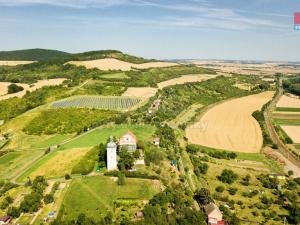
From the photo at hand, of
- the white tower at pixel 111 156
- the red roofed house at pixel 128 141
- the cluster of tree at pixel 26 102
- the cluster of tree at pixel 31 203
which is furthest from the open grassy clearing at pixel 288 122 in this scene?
the cluster of tree at pixel 31 203

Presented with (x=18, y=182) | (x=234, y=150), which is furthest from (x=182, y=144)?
(x=18, y=182)

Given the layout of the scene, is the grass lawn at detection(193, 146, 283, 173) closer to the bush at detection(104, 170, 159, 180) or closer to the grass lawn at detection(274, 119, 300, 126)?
the bush at detection(104, 170, 159, 180)

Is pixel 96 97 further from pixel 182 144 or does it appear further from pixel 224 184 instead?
pixel 224 184

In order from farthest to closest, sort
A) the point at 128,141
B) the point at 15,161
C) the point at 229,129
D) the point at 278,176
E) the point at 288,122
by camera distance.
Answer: the point at 288,122, the point at 229,129, the point at 15,161, the point at 128,141, the point at 278,176

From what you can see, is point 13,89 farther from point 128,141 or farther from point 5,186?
point 5,186

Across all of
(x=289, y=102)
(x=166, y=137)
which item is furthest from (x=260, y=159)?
(x=289, y=102)

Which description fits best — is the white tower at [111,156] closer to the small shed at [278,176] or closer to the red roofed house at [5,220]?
the red roofed house at [5,220]

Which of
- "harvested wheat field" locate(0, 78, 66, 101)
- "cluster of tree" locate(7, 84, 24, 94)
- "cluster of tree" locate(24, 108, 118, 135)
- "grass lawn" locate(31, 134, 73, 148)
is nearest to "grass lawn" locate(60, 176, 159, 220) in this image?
"grass lawn" locate(31, 134, 73, 148)
